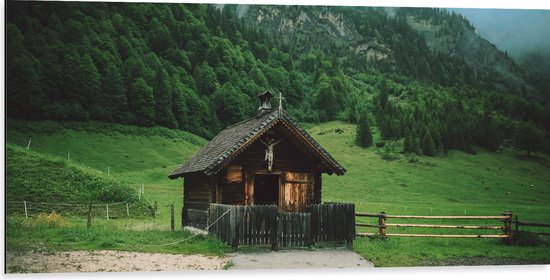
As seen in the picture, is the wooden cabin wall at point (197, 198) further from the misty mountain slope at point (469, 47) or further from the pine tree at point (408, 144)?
the pine tree at point (408, 144)

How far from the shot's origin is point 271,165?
18359mm

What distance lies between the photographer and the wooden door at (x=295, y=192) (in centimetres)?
1878

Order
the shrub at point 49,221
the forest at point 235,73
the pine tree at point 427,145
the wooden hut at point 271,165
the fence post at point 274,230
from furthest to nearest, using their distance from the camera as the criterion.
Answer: the pine tree at point 427,145
the forest at point 235,73
the shrub at point 49,221
the wooden hut at point 271,165
the fence post at point 274,230

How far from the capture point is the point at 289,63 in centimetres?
3722

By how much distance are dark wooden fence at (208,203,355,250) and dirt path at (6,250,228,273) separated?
1.45m

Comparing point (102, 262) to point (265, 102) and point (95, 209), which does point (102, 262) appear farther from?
point (95, 209)

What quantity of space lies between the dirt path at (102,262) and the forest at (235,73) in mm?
5050

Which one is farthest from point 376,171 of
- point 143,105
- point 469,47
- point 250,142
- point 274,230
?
point 274,230

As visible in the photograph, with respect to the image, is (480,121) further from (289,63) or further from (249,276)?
(249,276)

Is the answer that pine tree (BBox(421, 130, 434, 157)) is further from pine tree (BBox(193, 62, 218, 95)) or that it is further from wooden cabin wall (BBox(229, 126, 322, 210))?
wooden cabin wall (BBox(229, 126, 322, 210))

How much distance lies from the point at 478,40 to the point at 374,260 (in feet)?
50.6

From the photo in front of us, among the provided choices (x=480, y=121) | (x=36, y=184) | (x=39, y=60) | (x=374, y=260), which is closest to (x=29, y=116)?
(x=39, y=60)

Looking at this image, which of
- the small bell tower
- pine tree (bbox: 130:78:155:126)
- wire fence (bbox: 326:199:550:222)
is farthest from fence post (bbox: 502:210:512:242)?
pine tree (bbox: 130:78:155:126)

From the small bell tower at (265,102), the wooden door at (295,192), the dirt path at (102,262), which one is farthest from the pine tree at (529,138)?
the dirt path at (102,262)
